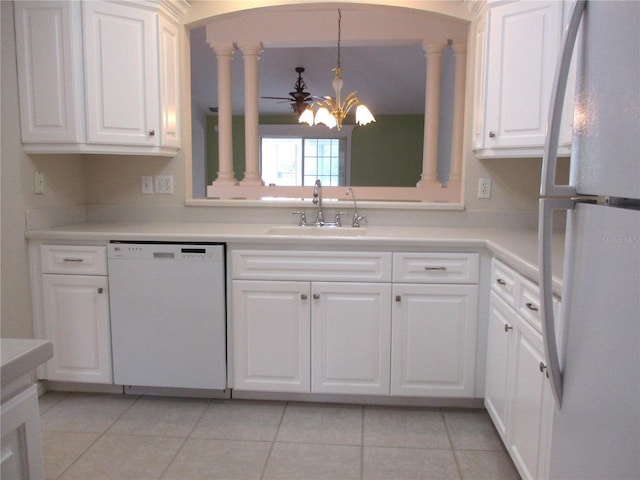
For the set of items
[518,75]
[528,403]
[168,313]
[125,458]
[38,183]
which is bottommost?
[125,458]

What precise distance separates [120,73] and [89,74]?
0.47 ft

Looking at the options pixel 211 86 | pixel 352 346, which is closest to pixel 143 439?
pixel 352 346

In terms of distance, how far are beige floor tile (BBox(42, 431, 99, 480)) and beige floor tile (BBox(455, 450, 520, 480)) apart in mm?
1563

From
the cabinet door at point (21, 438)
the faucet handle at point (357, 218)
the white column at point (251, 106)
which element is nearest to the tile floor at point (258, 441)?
the faucet handle at point (357, 218)

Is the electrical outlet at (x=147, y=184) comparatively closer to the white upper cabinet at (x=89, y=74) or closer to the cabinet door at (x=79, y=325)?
the white upper cabinet at (x=89, y=74)

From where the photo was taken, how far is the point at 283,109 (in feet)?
31.1

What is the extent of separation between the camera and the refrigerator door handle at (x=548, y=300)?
3.42 ft

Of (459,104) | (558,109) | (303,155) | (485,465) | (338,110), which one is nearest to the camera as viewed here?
(558,109)

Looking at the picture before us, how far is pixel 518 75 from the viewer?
2.31 m

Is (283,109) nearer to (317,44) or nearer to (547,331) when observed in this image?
(317,44)

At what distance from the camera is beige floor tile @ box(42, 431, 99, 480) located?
2027mm

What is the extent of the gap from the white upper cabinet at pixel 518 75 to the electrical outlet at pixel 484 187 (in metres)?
0.33

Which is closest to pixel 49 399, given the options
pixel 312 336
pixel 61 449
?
pixel 61 449

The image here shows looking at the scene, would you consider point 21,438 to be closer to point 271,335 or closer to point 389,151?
point 271,335
